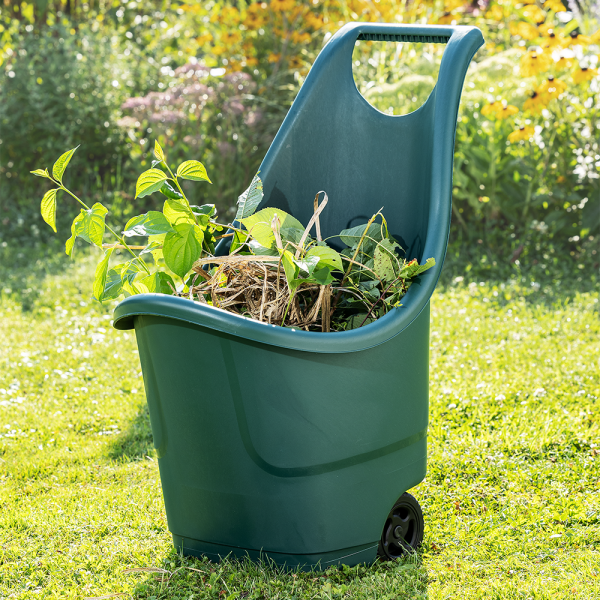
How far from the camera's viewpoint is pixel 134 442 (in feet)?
8.02

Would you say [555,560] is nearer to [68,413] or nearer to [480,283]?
[68,413]

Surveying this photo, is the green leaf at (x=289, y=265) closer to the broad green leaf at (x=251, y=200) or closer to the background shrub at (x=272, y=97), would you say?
the broad green leaf at (x=251, y=200)

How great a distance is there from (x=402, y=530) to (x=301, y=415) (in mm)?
500

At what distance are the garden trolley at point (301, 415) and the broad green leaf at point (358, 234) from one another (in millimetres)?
97

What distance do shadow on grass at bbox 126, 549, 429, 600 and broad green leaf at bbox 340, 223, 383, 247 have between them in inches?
29.2

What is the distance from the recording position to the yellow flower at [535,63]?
13.0ft

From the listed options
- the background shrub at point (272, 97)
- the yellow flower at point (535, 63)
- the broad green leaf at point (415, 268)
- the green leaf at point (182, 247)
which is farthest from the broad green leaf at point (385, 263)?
the yellow flower at point (535, 63)

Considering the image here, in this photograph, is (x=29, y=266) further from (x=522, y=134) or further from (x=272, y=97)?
(x=522, y=134)

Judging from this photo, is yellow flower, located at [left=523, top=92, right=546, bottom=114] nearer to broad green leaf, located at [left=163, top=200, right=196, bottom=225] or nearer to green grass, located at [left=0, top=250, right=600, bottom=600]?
green grass, located at [left=0, top=250, right=600, bottom=600]

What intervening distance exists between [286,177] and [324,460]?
0.79 metres

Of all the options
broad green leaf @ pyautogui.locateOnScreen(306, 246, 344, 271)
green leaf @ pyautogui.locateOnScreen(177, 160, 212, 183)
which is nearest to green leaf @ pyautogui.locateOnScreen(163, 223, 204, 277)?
green leaf @ pyautogui.locateOnScreen(177, 160, 212, 183)

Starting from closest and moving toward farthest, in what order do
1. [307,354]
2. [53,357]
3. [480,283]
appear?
[307,354], [53,357], [480,283]

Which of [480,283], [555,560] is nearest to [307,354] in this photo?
[555,560]

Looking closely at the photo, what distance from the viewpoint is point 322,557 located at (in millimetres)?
1567
